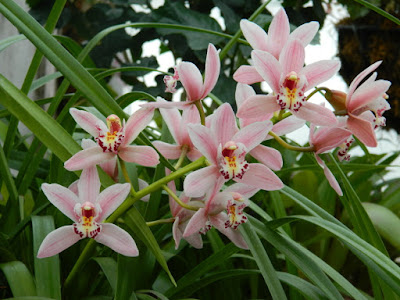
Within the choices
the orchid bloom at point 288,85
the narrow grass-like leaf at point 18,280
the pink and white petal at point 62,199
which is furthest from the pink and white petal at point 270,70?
the narrow grass-like leaf at point 18,280

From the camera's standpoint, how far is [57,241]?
44cm

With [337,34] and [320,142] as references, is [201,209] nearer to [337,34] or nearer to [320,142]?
[320,142]

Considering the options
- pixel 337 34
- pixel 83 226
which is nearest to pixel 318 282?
pixel 83 226

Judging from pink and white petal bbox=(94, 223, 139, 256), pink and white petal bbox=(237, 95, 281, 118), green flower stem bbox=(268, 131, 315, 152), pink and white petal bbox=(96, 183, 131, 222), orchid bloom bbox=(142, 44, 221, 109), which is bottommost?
pink and white petal bbox=(94, 223, 139, 256)

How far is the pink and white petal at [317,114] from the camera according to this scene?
0.42 metres

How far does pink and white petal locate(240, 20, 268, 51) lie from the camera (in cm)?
45

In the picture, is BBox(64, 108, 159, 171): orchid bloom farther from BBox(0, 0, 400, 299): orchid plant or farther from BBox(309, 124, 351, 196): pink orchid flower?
BBox(309, 124, 351, 196): pink orchid flower

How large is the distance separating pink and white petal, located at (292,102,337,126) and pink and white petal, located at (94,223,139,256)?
0.19m

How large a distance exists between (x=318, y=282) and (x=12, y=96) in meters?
0.37

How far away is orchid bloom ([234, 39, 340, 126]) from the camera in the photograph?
411 mm

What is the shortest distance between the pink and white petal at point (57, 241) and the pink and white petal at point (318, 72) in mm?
261

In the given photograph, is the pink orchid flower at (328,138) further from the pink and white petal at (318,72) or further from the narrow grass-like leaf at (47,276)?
the narrow grass-like leaf at (47,276)

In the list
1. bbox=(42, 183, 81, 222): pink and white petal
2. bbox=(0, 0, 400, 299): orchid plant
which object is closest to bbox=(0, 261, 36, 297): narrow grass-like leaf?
bbox=(0, 0, 400, 299): orchid plant

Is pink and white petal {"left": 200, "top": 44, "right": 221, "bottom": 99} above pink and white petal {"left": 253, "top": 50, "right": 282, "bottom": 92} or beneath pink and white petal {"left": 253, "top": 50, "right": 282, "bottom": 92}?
above
